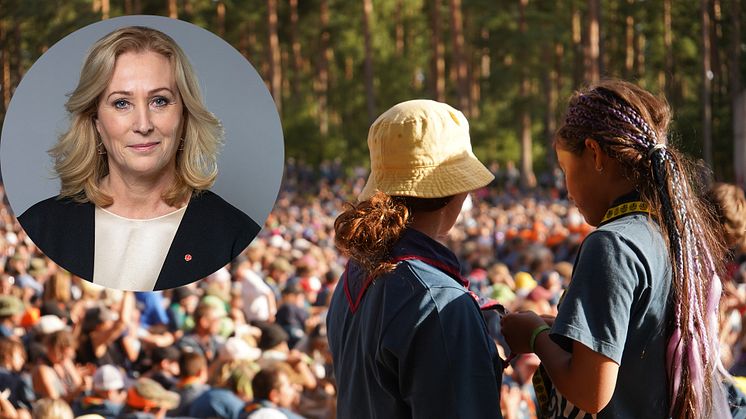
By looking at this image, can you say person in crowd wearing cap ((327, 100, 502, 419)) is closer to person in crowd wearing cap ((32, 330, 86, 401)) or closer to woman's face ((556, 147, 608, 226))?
woman's face ((556, 147, 608, 226))

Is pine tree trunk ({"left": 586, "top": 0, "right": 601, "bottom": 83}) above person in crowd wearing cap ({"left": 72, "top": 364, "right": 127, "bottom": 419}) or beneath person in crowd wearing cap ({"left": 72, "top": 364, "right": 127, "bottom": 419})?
above

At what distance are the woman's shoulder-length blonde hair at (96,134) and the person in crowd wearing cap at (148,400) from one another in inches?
131

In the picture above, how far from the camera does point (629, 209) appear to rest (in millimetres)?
2379

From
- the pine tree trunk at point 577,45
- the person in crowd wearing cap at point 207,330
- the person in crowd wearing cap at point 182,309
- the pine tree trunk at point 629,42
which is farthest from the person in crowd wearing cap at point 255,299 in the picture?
the pine tree trunk at point 629,42

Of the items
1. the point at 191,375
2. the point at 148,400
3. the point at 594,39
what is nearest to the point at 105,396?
the point at 148,400

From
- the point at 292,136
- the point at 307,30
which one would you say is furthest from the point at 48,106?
the point at 307,30

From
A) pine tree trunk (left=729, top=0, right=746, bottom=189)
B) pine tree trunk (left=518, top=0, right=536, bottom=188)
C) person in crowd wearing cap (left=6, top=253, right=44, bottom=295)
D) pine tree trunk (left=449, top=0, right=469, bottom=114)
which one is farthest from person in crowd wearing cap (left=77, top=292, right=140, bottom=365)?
pine tree trunk (left=518, top=0, right=536, bottom=188)

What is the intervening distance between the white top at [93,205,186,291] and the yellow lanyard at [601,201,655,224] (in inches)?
39.7

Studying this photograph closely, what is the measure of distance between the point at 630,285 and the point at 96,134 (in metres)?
1.19

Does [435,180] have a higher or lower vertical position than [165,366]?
higher

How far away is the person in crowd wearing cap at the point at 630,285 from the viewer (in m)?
2.23

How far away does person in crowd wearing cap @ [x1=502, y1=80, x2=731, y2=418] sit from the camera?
2229 mm

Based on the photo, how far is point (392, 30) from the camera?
2202 inches

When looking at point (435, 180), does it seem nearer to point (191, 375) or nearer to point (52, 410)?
point (52, 410)
